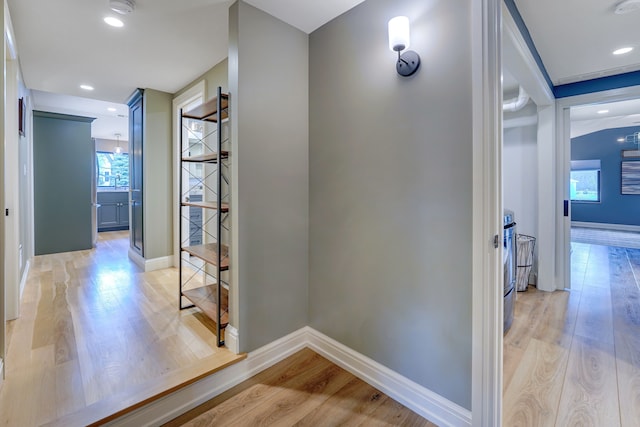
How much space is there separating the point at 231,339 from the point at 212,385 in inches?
10.7

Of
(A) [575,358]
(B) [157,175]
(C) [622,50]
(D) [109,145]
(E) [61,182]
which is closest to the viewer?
(A) [575,358]

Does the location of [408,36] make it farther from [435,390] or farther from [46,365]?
[46,365]

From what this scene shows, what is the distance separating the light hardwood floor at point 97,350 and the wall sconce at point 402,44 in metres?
1.96

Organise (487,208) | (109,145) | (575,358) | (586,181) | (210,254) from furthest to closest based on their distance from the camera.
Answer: (586,181), (109,145), (210,254), (575,358), (487,208)

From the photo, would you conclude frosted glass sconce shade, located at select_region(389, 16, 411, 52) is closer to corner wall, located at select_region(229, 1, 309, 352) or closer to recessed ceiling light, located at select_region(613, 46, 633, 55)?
corner wall, located at select_region(229, 1, 309, 352)

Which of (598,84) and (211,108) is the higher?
(598,84)

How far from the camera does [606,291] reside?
3.29 metres

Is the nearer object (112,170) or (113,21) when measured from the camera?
(113,21)

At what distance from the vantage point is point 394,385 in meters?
1.65

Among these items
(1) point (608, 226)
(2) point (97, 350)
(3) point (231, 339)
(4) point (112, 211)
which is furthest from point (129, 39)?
(1) point (608, 226)

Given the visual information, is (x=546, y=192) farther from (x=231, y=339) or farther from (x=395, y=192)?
(x=231, y=339)

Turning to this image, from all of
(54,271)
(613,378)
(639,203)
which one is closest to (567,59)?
(613,378)

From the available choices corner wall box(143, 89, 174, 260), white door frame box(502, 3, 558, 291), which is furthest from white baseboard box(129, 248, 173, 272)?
white door frame box(502, 3, 558, 291)

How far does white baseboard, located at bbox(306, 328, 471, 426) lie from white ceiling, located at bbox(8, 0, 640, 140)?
226 centimetres
